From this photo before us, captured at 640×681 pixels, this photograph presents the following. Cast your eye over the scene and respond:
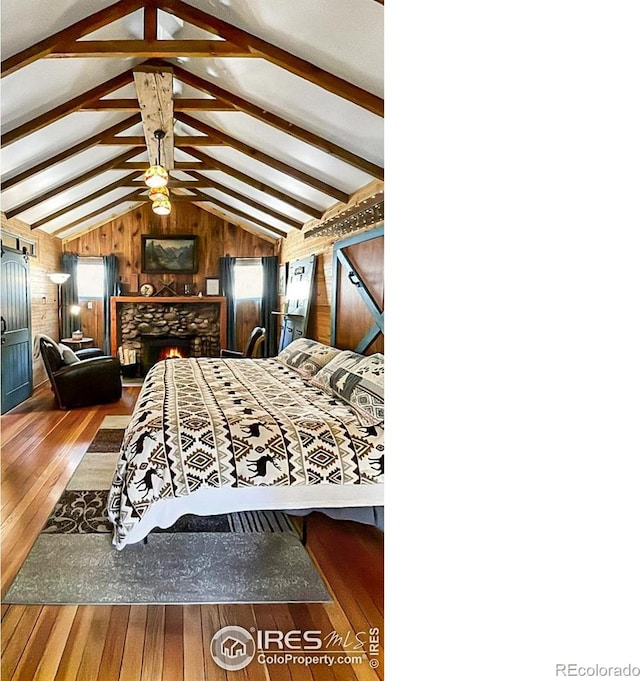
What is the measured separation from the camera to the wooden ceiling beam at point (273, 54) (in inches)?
126

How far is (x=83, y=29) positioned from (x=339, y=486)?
291cm

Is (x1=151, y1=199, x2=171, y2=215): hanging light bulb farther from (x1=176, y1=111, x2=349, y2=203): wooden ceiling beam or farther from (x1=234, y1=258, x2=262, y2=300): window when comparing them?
(x1=234, y1=258, x2=262, y2=300): window

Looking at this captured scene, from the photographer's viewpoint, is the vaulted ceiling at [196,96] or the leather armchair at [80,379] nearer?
the vaulted ceiling at [196,96]

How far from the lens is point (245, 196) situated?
23.4ft

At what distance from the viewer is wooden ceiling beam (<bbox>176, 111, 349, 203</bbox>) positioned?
207 inches

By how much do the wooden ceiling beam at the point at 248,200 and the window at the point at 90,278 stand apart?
95.1 inches

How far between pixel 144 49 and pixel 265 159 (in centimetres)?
221

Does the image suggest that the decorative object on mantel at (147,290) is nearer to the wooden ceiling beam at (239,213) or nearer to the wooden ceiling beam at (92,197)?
the wooden ceiling beam at (239,213)

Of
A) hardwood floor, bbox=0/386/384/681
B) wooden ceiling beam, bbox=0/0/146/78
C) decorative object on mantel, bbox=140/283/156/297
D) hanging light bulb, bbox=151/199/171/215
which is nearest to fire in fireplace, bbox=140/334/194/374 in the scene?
decorative object on mantel, bbox=140/283/156/297

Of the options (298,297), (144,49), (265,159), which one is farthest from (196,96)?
(298,297)

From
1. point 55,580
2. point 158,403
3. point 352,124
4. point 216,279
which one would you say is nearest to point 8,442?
point 158,403

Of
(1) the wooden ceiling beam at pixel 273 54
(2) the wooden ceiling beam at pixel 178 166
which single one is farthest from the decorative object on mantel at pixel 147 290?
(1) the wooden ceiling beam at pixel 273 54

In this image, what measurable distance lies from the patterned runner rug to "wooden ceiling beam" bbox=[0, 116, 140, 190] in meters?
3.22
